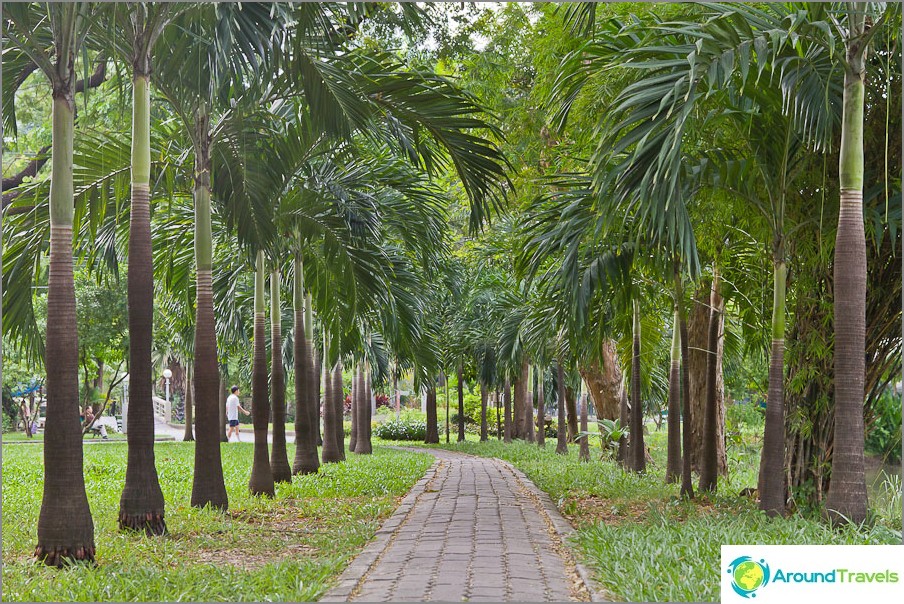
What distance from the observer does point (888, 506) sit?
27.8ft

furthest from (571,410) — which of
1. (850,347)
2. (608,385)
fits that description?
(850,347)

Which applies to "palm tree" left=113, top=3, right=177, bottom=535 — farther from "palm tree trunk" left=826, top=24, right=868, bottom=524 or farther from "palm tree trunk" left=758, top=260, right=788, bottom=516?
"palm tree trunk" left=826, top=24, right=868, bottom=524

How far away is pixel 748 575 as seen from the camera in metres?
4.84

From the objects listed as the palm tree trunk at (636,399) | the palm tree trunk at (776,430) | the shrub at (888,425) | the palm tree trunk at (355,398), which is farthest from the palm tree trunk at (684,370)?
the palm tree trunk at (355,398)

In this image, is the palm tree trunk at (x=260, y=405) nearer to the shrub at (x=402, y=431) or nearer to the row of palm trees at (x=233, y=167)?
the row of palm trees at (x=233, y=167)

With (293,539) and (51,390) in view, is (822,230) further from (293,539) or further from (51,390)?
(51,390)

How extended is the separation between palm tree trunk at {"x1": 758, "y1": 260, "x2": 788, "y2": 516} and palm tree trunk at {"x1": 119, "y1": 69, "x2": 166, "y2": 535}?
4.92m

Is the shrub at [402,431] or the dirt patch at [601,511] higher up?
the dirt patch at [601,511]

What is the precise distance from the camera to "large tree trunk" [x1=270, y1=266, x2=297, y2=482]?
1165 centimetres

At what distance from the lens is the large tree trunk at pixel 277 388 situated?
11.6 meters

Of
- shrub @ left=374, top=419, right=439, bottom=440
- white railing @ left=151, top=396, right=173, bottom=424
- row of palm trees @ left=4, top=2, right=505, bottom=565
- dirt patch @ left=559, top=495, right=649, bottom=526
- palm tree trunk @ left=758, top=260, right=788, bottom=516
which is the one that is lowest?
shrub @ left=374, top=419, right=439, bottom=440

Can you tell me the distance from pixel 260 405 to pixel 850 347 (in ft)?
23.1

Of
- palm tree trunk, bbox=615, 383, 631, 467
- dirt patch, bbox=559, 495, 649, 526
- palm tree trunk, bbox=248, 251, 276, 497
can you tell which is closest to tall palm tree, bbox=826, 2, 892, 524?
dirt patch, bbox=559, 495, 649, 526

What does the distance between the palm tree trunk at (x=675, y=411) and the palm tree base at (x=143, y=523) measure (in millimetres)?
5964
